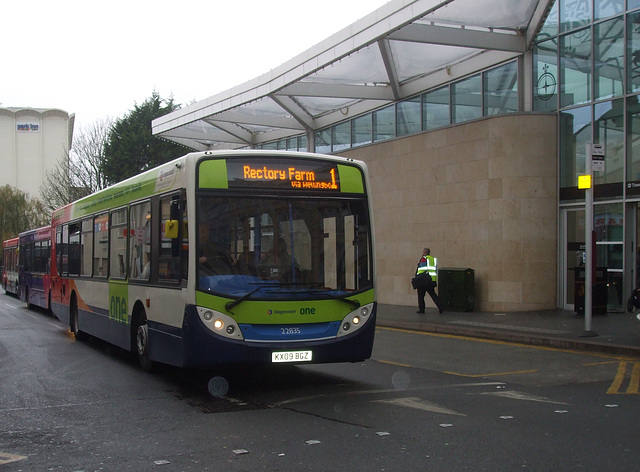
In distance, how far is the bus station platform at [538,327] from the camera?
514 inches

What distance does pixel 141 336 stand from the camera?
10461 mm

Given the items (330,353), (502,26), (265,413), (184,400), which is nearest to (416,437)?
(265,413)

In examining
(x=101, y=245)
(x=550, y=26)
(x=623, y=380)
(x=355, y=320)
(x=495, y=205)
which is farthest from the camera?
(x=495, y=205)

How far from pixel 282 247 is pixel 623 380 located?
4963mm

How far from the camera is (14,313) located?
80.4 ft

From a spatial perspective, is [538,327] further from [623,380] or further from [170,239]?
[170,239]

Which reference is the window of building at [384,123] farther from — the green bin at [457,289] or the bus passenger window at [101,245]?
the bus passenger window at [101,245]

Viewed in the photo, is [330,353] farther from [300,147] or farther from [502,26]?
[300,147]

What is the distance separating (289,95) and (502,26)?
7.99m

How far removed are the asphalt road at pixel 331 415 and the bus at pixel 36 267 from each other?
1058 cm

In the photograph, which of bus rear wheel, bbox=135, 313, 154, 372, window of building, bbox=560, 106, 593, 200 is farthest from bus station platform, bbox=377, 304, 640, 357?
bus rear wheel, bbox=135, 313, 154, 372

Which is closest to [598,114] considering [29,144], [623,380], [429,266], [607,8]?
[607,8]

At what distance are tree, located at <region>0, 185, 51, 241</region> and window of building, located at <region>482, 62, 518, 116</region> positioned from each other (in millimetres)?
61725

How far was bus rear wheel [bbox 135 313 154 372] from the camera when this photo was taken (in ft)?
33.4
